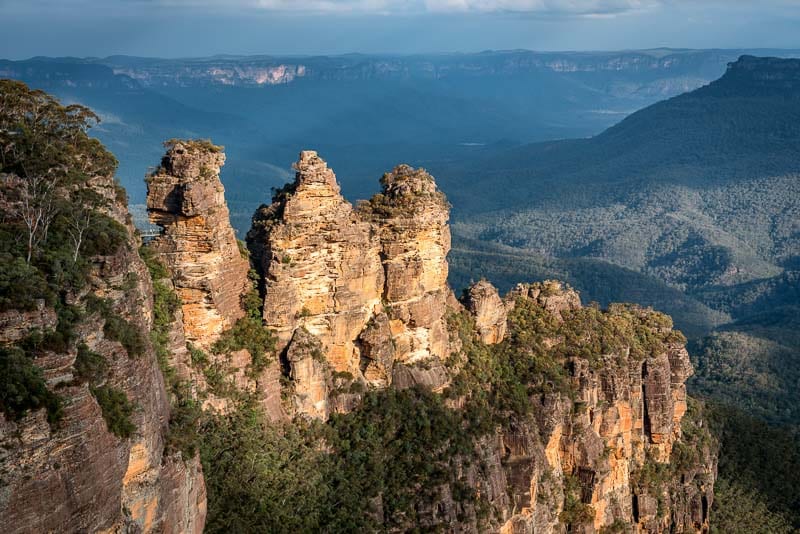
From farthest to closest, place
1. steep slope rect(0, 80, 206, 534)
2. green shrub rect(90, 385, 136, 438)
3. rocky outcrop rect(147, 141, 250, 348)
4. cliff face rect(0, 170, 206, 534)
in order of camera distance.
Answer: rocky outcrop rect(147, 141, 250, 348), green shrub rect(90, 385, 136, 438), steep slope rect(0, 80, 206, 534), cliff face rect(0, 170, 206, 534)

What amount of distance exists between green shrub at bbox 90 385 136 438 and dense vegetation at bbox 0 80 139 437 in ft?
0.08

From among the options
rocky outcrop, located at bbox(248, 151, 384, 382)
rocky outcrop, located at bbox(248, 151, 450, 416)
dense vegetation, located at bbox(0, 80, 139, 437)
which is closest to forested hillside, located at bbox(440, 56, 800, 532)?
rocky outcrop, located at bbox(248, 151, 450, 416)

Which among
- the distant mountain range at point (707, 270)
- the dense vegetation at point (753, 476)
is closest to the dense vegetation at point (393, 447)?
the dense vegetation at point (753, 476)

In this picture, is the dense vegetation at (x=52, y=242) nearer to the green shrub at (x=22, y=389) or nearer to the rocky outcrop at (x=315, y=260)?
the green shrub at (x=22, y=389)

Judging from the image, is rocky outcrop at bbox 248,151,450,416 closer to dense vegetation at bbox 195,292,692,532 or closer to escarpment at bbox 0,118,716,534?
escarpment at bbox 0,118,716,534

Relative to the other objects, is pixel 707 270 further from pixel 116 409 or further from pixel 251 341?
pixel 116 409

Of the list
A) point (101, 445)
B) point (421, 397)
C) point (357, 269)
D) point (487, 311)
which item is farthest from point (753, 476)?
point (101, 445)

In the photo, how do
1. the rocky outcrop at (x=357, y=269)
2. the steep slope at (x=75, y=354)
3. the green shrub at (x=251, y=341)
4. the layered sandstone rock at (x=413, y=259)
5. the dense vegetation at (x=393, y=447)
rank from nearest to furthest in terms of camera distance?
the steep slope at (x=75, y=354), the dense vegetation at (x=393, y=447), the green shrub at (x=251, y=341), the rocky outcrop at (x=357, y=269), the layered sandstone rock at (x=413, y=259)

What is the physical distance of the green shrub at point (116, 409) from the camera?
19234 mm

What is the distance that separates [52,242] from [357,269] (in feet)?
49.5

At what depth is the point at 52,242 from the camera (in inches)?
827

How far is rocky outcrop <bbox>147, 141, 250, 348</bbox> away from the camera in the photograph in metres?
29.6

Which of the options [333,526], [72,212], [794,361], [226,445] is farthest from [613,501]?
[794,361]

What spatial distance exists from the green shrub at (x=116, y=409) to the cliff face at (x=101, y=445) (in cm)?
17
